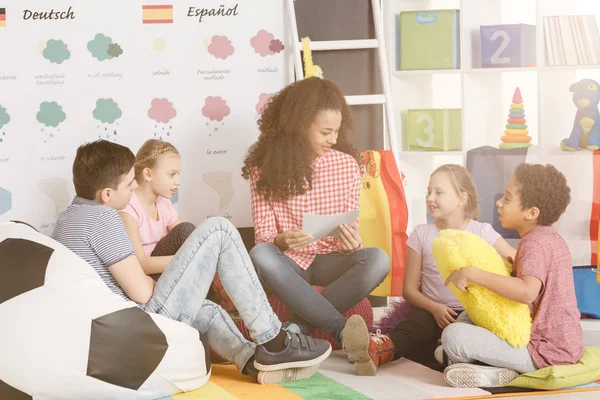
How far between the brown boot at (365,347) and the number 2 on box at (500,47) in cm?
138

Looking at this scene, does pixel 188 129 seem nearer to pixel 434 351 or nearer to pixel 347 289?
pixel 347 289

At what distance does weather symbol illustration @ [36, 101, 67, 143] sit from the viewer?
3227 millimetres

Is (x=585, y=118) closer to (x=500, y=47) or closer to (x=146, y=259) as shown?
(x=500, y=47)

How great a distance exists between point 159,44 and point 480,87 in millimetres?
1345

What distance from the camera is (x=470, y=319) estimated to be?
2.47 m

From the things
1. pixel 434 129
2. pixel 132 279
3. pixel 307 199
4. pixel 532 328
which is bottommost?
pixel 532 328

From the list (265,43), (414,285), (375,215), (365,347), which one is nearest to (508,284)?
(365,347)

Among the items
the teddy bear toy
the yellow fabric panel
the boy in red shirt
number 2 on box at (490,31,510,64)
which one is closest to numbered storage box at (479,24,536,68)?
number 2 on box at (490,31,510,64)

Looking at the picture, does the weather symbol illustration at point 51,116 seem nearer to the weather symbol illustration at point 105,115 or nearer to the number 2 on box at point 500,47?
the weather symbol illustration at point 105,115

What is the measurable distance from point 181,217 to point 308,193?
2.22 feet

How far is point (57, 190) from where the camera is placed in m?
3.24

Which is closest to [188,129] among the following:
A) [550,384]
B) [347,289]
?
[347,289]

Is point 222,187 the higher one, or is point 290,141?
point 290,141

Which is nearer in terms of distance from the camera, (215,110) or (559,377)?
(559,377)
